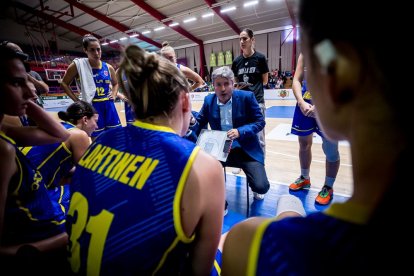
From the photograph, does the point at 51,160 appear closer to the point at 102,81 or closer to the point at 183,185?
the point at 183,185

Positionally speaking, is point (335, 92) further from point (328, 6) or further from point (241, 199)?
point (241, 199)

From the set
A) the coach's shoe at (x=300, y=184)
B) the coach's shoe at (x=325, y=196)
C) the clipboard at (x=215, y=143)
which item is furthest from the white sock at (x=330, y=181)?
the clipboard at (x=215, y=143)

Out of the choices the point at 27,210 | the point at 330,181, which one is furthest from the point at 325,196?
the point at 27,210

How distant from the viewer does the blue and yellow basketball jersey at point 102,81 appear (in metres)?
3.55

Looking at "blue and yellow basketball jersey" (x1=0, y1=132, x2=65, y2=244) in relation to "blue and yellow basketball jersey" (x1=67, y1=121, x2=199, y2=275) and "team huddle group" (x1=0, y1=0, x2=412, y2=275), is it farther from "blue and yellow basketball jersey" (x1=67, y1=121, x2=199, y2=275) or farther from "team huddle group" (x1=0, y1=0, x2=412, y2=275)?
"blue and yellow basketball jersey" (x1=67, y1=121, x2=199, y2=275)

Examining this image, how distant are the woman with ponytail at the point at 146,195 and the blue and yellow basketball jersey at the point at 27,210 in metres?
0.41

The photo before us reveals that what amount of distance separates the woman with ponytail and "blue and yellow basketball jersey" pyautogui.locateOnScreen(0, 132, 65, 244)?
1.35 ft

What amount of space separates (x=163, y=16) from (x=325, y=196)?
49.4ft

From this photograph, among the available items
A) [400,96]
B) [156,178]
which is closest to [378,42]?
[400,96]

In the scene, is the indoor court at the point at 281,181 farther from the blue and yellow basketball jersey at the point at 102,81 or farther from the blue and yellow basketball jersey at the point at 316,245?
the blue and yellow basketball jersey at the point at 102,81

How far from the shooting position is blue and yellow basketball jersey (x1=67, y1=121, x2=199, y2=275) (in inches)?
28.1

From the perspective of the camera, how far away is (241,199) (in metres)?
2.76

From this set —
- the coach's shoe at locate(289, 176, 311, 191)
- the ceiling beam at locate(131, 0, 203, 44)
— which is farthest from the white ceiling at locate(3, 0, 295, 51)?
the coach's shoe at locate(289, 176, 311, 191)

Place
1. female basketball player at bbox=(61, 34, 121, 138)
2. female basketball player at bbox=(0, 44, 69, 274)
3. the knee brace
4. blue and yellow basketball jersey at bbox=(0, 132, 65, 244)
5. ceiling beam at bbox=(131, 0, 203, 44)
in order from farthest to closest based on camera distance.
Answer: ceiling beam at bbox=(131, 0, 203, 44) → female basketball player at bbox=(61, 34, 121, 138) → the knee brace → blue and yellow basketball jersey at bbox=(0, 132, 65, 244) → female basketball player at bbox=(0, 44, 69, 274)
